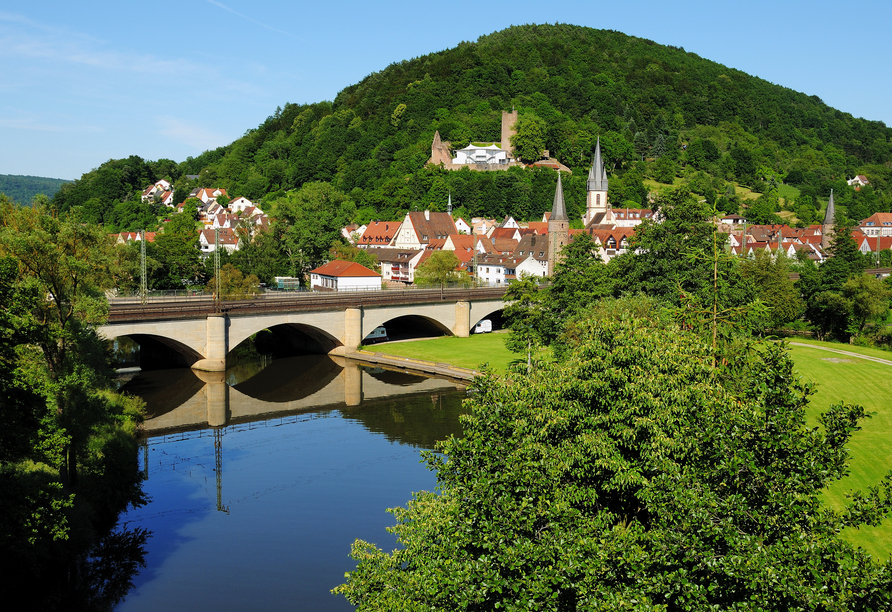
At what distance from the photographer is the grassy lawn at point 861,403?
23.5 m

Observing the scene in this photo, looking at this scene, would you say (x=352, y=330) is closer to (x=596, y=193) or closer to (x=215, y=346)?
(x=215, y=346)

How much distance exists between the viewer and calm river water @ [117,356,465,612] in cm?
2280

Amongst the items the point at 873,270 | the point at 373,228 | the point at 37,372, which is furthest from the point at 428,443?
the point at 373,228

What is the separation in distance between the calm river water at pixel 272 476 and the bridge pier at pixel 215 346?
36.3 inches

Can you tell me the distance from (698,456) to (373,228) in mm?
116870

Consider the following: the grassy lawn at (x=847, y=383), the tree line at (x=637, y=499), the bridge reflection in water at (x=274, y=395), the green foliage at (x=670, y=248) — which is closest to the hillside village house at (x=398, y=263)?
the grassy lawn at (x=847, y=383)

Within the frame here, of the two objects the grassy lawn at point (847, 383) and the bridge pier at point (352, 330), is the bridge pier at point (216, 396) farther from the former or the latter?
the grassy lawn at point (847, 383)

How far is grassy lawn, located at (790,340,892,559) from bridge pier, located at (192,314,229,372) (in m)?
36.7

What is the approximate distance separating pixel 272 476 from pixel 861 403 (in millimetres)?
32626

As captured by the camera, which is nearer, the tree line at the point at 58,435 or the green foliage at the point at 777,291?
the tree line at the point at 58,435

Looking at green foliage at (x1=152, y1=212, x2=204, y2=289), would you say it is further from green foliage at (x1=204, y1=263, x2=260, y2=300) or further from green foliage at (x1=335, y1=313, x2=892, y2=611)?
green foliage at (x1=335, y1=313, x2=892, y2=611)

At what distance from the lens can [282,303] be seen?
58.3 metres

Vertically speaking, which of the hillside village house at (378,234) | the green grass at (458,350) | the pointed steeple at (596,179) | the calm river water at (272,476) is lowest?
the calm river water at (272,476)

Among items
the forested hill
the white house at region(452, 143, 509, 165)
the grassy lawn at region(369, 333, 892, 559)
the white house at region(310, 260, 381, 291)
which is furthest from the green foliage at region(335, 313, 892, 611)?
the white house at region(452, 143, 509, 165)
